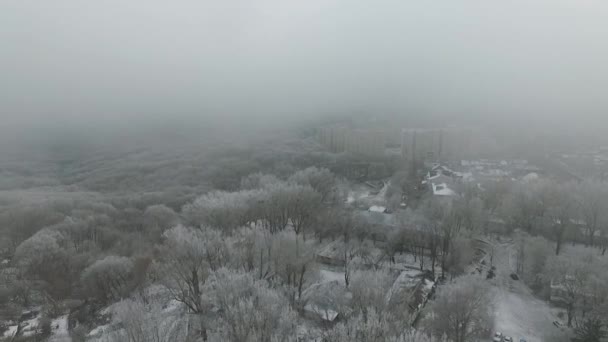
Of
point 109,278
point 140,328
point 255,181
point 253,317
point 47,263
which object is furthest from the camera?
point 255,181

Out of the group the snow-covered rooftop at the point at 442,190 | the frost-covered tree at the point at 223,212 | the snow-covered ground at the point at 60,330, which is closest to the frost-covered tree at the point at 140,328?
the snow-covered ground at the point at 60,330

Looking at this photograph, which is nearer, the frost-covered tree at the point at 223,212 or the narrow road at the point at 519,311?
the narrow road at the point at 519,311

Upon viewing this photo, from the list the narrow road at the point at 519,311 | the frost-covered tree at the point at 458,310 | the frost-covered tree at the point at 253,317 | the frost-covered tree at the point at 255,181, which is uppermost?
the frost-covered tree at the point at 253,317

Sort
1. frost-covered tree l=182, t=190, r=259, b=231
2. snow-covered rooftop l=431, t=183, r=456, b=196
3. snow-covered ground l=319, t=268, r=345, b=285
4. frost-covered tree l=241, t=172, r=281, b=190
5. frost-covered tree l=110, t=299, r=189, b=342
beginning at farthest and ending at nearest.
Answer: frost-covered tree l=241, t=172, r=281, b=190, snow-covered rooftop l=431, t=183, r=456, b=196, frost-covered tree l=182, t=190, r=259, b=231, snow-covered ground l=319, t=268, r=345, b=285, frost-covered tree l=110, t=299, r=189, b=342

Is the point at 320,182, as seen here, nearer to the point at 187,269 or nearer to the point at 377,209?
the point at 377,209

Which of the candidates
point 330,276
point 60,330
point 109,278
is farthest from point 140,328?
point 330,276

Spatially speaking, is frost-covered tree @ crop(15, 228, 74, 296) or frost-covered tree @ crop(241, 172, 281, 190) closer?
frost-covered tree @ crop(15, 228, 74, 296)

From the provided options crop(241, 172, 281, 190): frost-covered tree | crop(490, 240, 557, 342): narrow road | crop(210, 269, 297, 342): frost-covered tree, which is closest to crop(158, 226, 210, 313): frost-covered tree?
crop(210, 269, 297, 342): frost-covered tree

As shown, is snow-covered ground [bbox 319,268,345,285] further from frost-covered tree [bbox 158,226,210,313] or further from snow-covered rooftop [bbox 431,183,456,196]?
snow-covered rooftop [bbox 431,183,456,196]

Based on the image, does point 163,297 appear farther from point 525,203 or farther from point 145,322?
point 525,203

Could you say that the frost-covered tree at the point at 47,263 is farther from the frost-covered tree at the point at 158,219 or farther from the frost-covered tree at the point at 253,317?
the frost-covered tree at the point at 253,317

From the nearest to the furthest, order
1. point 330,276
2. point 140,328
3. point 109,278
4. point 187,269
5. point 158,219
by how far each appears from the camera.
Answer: point 140,328
point 187,269
point 109,278
point 330,276
point 158,219
